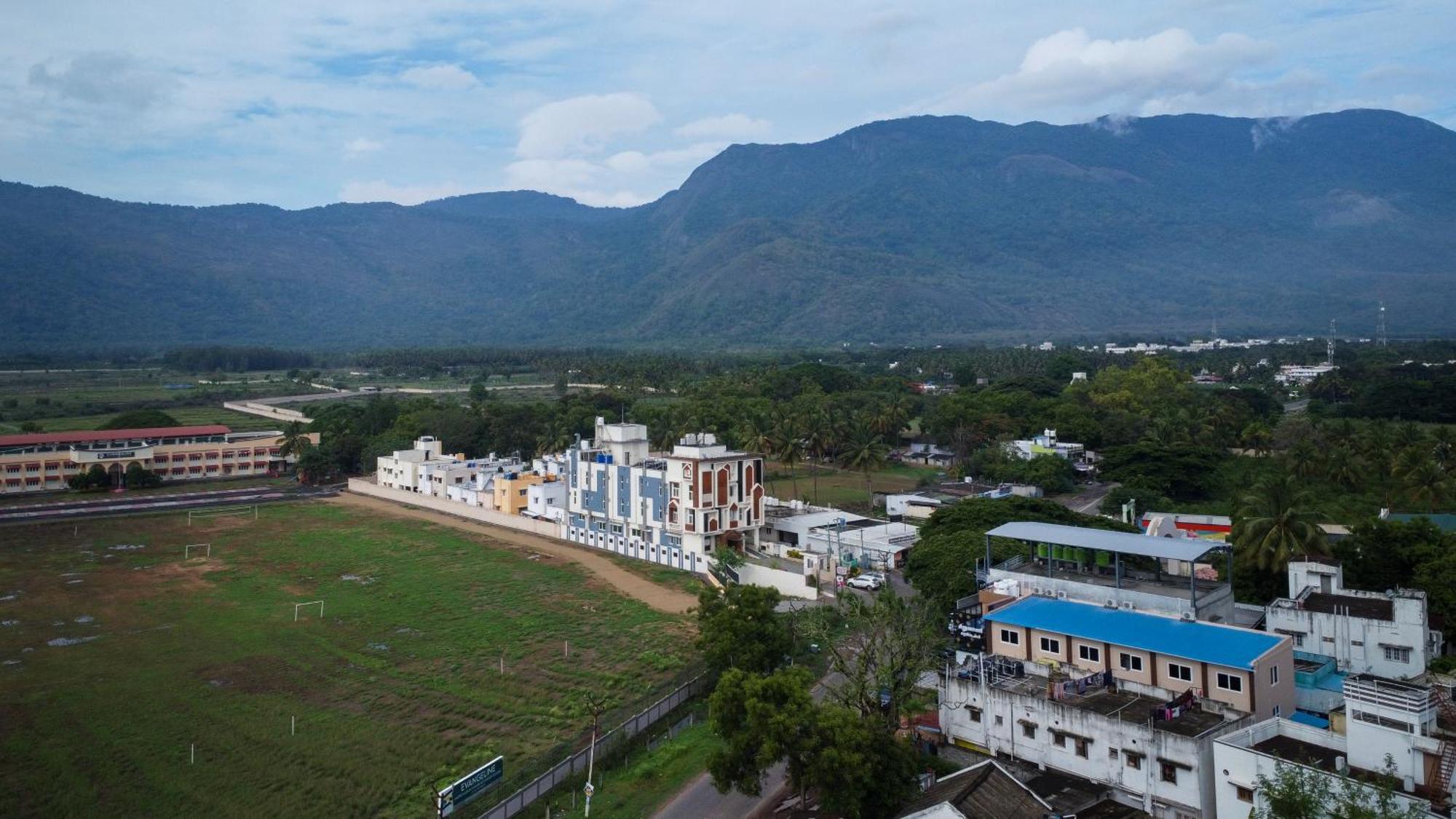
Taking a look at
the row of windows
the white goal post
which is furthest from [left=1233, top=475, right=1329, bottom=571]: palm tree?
the white goal post

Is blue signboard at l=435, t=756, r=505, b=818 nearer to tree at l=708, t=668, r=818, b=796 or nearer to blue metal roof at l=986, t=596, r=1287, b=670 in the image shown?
tree at l=708, t=668, r=818, b=796

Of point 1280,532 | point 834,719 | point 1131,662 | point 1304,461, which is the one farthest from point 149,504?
point 1304,461

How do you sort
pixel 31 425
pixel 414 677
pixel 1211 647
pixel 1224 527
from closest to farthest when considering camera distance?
pixel 1211 647 → pixel 414 677 → pixel 1224 527 → pixel 31 425

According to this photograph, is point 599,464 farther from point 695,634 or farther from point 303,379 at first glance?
point 303,379

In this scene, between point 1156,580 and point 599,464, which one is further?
point 599,464

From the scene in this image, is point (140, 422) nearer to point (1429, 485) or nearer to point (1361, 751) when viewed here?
point (1361, 751)

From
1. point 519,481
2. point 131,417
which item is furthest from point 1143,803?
point 131,417
